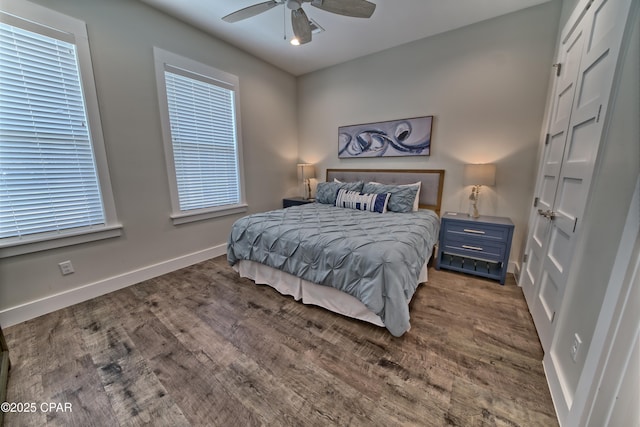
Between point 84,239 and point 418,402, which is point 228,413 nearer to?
point 418,402

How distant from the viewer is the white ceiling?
2354 millimetres

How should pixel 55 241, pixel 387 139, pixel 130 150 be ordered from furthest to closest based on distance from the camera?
pixel 387 139
pixel 130 150
pixel 55 241

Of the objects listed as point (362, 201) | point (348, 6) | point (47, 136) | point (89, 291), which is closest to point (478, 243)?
point (362, 201)

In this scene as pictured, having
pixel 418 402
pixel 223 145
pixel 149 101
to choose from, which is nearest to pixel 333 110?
pixel 223 145

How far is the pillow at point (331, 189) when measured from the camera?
339cm

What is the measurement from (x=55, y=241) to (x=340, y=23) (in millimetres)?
3562

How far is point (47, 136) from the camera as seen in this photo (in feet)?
6.28

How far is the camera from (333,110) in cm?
390

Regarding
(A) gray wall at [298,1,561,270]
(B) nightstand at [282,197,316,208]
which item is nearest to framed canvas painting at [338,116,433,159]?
(A) gray wall at [298,1,561,270]

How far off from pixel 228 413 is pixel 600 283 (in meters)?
1.86

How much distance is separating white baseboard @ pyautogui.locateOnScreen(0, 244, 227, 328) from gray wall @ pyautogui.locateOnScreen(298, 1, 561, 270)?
3.10m

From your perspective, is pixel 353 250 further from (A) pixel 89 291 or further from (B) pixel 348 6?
(A) pixel 89 291

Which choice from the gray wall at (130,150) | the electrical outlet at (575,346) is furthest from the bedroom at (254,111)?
the electrical outlet at (575,346)

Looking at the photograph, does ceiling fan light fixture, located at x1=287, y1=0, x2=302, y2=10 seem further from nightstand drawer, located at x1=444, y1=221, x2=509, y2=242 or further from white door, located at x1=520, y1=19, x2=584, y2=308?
nightstand drawer, located at x1=444, y1=221, x2=509, y2=242
